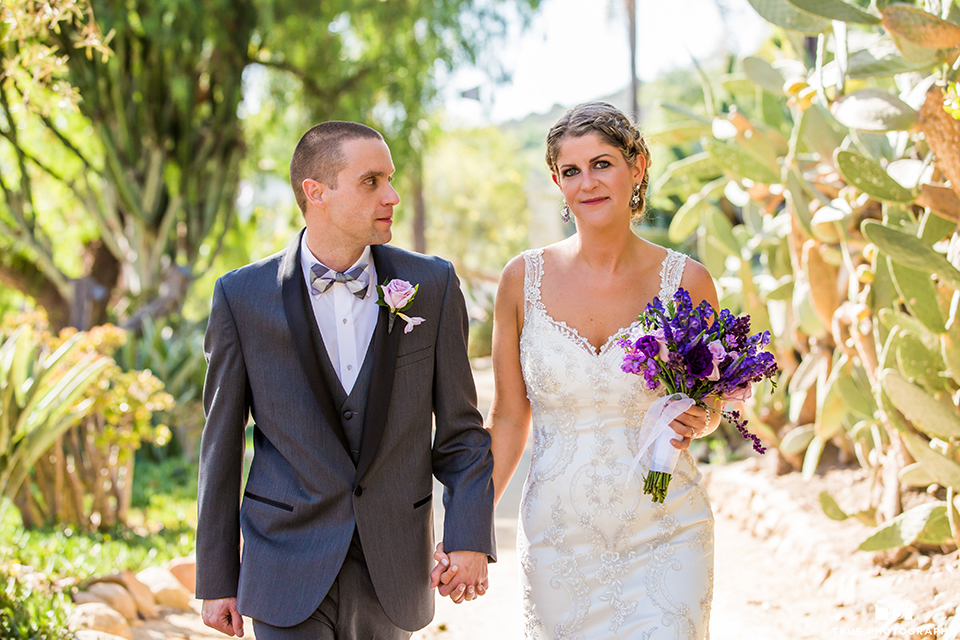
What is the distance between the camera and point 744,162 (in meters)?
6.05

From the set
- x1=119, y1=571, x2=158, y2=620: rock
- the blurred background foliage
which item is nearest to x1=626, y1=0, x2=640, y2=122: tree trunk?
the blurred background foliage

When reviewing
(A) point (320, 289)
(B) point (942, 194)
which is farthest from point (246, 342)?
(B) point (942, 194)

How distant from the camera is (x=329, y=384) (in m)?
2.59

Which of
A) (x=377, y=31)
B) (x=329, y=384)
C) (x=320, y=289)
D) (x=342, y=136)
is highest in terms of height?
(x=377, y=31)

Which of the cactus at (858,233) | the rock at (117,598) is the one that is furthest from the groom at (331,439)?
the rock at (117,598)

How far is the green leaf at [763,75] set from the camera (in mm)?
5844

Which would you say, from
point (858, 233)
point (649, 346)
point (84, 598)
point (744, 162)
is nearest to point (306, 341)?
point (649, 346)

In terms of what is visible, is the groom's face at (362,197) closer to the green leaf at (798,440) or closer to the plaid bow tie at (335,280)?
the plaid bow tie at (335,280)

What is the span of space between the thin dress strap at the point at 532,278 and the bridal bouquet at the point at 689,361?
61 cm

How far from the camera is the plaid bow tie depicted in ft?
8.70

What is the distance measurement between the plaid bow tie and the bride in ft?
2.43

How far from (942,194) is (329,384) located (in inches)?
127

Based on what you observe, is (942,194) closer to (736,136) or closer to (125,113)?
(736,136)

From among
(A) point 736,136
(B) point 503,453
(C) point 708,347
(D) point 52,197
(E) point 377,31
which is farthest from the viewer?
(D) point 52,197
